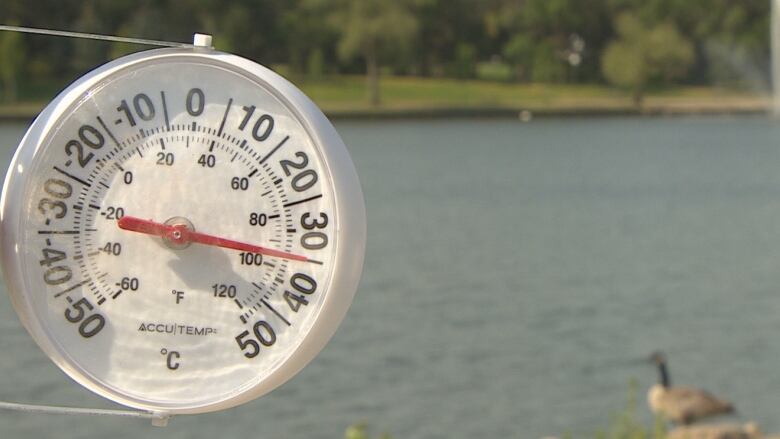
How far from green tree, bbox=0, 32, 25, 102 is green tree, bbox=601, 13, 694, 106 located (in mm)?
27826

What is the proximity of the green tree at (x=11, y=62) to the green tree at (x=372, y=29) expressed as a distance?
13.4 meters

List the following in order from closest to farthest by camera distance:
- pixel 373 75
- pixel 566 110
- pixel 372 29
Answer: pixel 372 29
pixel 373 75
pixel 566 110

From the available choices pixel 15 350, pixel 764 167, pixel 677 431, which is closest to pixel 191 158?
pixel 677 431

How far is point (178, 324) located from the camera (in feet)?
5.56

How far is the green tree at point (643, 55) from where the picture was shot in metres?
63.6

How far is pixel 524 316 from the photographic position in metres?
16.8

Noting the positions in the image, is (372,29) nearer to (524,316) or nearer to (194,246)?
(524,316)

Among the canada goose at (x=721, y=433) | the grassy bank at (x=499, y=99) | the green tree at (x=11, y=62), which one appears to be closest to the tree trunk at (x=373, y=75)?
the grassy bank at (x=499, y=99)

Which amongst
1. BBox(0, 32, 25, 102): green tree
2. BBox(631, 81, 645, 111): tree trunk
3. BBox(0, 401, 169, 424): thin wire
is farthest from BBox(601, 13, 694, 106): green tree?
BBox(0, 401, 169, 424): thin wire

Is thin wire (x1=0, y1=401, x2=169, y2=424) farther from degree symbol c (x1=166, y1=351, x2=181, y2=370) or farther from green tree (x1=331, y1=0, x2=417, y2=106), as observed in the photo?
green tree (x1=331, y1=0, x2=417, y2=106)

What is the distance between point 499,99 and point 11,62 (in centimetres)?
2317

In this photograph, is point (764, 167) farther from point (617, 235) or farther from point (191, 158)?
point (191, 158)

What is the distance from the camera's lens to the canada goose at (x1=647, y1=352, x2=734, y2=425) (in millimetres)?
11812

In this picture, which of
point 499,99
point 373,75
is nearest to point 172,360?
point 373,75
